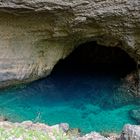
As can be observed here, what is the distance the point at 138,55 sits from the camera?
36.4ft

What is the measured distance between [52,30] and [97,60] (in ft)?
14.0

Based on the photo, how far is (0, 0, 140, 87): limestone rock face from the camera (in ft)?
29.7

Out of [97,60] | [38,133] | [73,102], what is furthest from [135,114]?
[97,60]

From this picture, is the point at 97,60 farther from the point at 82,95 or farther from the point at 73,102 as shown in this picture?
the point at 73,102

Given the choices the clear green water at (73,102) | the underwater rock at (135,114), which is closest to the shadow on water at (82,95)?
the clear green water at (73,102)

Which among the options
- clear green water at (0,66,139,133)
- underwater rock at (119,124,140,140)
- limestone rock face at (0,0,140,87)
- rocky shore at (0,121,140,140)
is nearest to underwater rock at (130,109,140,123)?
clear green water at (0,66,139,133)

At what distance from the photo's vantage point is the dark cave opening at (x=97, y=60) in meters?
13.3

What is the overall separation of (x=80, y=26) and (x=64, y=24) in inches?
17.1

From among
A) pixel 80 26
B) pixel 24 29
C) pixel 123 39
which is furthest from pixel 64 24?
pixel 123 39

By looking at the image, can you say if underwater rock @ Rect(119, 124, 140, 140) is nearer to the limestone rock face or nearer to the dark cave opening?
the limestone rock face

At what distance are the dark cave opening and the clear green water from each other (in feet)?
2.90

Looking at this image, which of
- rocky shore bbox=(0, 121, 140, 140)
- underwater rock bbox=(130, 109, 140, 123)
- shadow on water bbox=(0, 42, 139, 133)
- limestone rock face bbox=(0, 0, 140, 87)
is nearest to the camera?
rocky shore bbox=(0, 121, 140, 140)

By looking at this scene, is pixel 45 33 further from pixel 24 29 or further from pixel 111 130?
pixel 111 130

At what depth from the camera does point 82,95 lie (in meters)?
10.9
